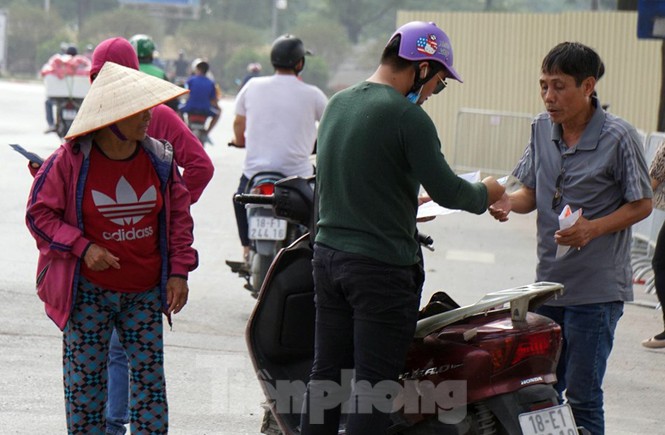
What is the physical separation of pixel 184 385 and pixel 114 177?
7.88 ft

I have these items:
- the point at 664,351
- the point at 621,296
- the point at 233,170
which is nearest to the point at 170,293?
the point at 621,296

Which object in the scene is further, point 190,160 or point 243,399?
point 243,399

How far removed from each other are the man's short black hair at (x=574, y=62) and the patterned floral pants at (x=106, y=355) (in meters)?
1.76

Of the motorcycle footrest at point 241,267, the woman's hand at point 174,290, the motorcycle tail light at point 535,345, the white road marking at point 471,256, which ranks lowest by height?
the white road marking at point 471,256

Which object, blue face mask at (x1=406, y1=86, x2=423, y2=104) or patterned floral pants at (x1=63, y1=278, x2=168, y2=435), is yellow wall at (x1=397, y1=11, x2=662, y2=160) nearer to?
patterned floral pants at (x1=63, y1=278, x2=168, y2=435)

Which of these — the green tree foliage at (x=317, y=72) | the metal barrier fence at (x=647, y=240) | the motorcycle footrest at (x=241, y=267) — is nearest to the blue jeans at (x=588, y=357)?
the motorcycle footrest at (x=241, y=267)

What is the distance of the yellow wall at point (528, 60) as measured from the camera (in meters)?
20.3

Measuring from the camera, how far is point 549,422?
4516 mm

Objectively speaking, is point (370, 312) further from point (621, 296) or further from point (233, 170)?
point (233, 170)

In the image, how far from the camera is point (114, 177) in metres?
4.83

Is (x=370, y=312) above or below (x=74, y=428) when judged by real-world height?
above

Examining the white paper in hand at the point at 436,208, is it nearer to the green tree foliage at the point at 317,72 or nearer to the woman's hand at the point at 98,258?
the woman's hand at the point at 98,258

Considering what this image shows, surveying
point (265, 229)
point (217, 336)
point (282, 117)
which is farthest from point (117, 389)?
point (282, 117)

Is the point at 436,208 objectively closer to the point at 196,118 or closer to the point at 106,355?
the point at 106,355
